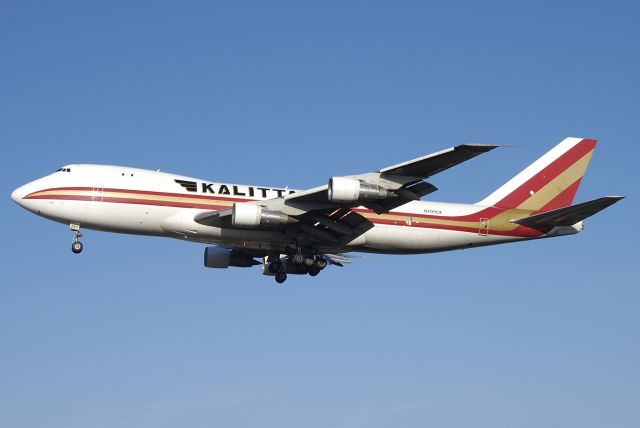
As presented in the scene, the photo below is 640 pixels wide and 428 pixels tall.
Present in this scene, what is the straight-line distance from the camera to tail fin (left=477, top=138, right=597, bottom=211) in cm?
5531

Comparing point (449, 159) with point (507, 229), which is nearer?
point (449, 159)

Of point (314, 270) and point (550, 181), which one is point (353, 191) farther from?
point (550, 181)

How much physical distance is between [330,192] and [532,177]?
50.2 ft

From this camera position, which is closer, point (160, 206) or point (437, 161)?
point (437, 161)

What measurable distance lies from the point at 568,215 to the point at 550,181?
16.3 feet

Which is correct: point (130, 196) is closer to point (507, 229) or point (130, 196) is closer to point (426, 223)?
point (426, 223)

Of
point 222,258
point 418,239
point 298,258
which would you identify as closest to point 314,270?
point 298,258

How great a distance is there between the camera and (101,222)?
48.9m

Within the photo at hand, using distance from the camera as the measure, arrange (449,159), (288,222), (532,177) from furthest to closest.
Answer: (532,177), (288,222), (449,159)

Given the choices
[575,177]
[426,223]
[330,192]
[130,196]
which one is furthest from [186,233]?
[575,177]

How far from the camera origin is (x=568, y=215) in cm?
5172

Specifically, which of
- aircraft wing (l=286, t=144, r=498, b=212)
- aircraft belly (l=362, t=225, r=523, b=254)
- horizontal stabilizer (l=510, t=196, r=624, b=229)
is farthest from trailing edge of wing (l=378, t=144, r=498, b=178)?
horizontal stabilizer (l=510, t=196, r=624, b=229)

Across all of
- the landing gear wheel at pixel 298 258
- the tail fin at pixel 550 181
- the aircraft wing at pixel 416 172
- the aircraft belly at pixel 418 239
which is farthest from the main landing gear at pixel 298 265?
the tail fin at pixel 550 181

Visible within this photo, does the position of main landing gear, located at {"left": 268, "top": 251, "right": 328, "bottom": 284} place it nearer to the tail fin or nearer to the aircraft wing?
the aircraft wing
